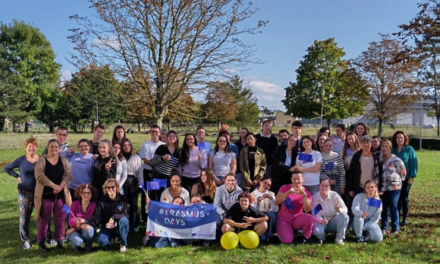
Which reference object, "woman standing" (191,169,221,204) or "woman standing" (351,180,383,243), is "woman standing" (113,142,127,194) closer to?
"woman standing" (191,169,221,204)

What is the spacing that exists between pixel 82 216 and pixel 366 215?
16.2ft

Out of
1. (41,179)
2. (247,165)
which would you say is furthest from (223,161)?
(41,179)

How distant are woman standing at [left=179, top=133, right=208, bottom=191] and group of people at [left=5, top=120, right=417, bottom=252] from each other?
0.07 ft

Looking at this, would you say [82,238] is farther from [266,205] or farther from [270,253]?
[266,205]

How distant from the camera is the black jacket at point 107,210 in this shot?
19.8 feet

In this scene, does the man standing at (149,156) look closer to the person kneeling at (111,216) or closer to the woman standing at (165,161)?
the woman standing at (165,161)

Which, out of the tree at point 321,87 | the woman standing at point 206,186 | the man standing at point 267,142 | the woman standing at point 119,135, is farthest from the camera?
the tree at point 321,87

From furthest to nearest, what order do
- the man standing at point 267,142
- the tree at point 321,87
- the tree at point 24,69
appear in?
the tree at point 24,69
the tree at point 321,87
the man standing at point 267,142

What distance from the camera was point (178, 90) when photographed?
36.5 feet

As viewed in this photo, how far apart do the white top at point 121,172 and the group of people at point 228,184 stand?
0.06 ft

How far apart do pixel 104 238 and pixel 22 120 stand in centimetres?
5079

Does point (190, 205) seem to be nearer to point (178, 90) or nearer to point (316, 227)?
point (316, 227)

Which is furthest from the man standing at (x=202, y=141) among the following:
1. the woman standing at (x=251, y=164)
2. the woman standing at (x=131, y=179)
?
the woman standing at (x=131, y=179)

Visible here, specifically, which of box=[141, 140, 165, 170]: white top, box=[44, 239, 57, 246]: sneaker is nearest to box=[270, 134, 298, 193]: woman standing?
box=[141, 140, 165, 170]: white top
